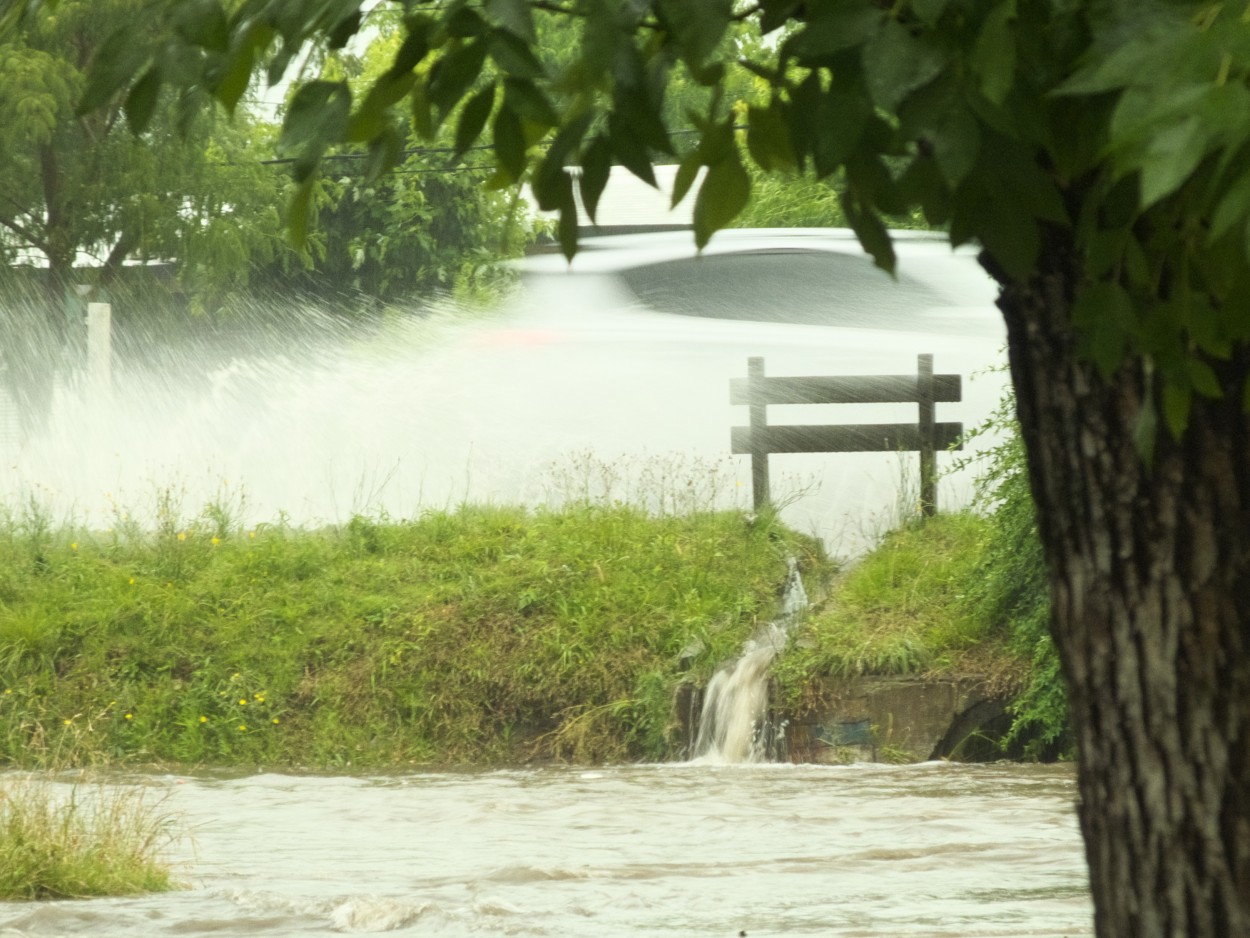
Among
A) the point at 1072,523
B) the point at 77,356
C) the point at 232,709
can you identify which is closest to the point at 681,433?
the point at 232,709

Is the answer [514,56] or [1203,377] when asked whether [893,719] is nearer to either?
[1203,377]

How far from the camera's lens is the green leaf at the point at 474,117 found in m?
1.87

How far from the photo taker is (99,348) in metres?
18.5

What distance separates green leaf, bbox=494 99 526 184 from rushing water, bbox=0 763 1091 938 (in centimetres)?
485

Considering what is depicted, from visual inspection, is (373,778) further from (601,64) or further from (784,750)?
(601,64)

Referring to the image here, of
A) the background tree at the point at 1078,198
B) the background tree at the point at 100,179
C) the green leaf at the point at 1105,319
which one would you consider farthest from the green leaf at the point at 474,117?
the background tree at the point at 100,179

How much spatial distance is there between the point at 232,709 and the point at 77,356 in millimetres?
7696

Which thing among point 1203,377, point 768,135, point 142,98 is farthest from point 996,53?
point 142,98

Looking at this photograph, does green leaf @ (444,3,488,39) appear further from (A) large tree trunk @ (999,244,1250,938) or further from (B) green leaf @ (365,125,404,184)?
(A) large tree trunk @ (999,244,1250,938)

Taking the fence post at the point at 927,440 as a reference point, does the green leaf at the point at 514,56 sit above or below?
below

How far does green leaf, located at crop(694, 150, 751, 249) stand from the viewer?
1865 mm

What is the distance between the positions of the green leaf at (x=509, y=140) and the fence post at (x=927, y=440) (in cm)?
1282

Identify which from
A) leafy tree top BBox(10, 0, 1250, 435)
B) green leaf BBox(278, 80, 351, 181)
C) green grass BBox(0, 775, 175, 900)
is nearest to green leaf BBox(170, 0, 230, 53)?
leafy tree top BBox(10, 0, 1250, 435)

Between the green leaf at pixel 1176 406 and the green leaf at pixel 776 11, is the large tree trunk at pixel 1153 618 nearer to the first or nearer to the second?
the green leaf at pixel 1176 406
